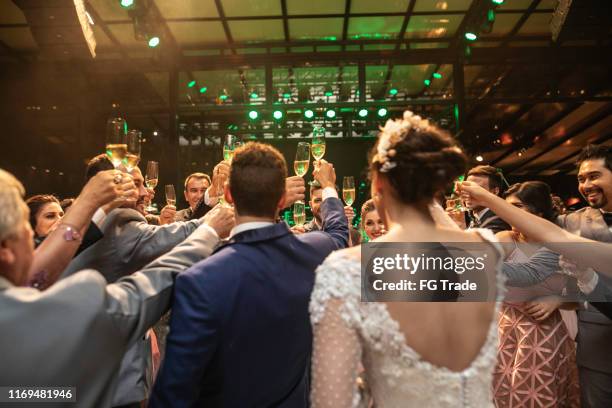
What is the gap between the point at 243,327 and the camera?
142 cm

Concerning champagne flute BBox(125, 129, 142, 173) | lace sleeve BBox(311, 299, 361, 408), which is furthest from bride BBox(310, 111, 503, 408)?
champagne flute BBox(125, 129, 142, 173)

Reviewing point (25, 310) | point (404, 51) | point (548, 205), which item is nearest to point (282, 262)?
point (25, 310)

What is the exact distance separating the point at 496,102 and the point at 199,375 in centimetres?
760

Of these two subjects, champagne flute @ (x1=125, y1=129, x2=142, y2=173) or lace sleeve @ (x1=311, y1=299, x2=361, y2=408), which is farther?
champagne flute @ (x1=125, y1=129, x2=142, y2=173)

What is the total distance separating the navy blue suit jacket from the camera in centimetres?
129

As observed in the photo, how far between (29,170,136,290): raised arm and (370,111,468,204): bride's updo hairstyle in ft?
2.83

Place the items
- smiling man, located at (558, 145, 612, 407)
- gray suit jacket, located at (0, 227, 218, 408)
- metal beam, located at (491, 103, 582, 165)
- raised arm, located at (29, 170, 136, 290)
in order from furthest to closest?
metal beam, located at (491, 103, 582, 165) → smiling man, located at (558, 145, 612, 407) → raised arm, located at (29, 170, 136, 290) → gray suit jacket, located at (0, 227, 218, 408)

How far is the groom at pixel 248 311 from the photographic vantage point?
1.30 meters

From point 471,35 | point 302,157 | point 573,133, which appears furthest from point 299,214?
point 573,133

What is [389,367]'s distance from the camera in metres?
1.20

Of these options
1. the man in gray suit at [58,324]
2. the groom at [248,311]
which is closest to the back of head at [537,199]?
the groom at [248,311]

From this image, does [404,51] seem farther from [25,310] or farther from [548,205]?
[25,310]

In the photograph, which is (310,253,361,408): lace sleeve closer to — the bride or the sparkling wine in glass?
the bride

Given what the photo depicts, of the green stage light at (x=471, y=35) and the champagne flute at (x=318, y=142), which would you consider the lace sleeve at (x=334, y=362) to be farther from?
the green stage light at (x=471, y=35)
